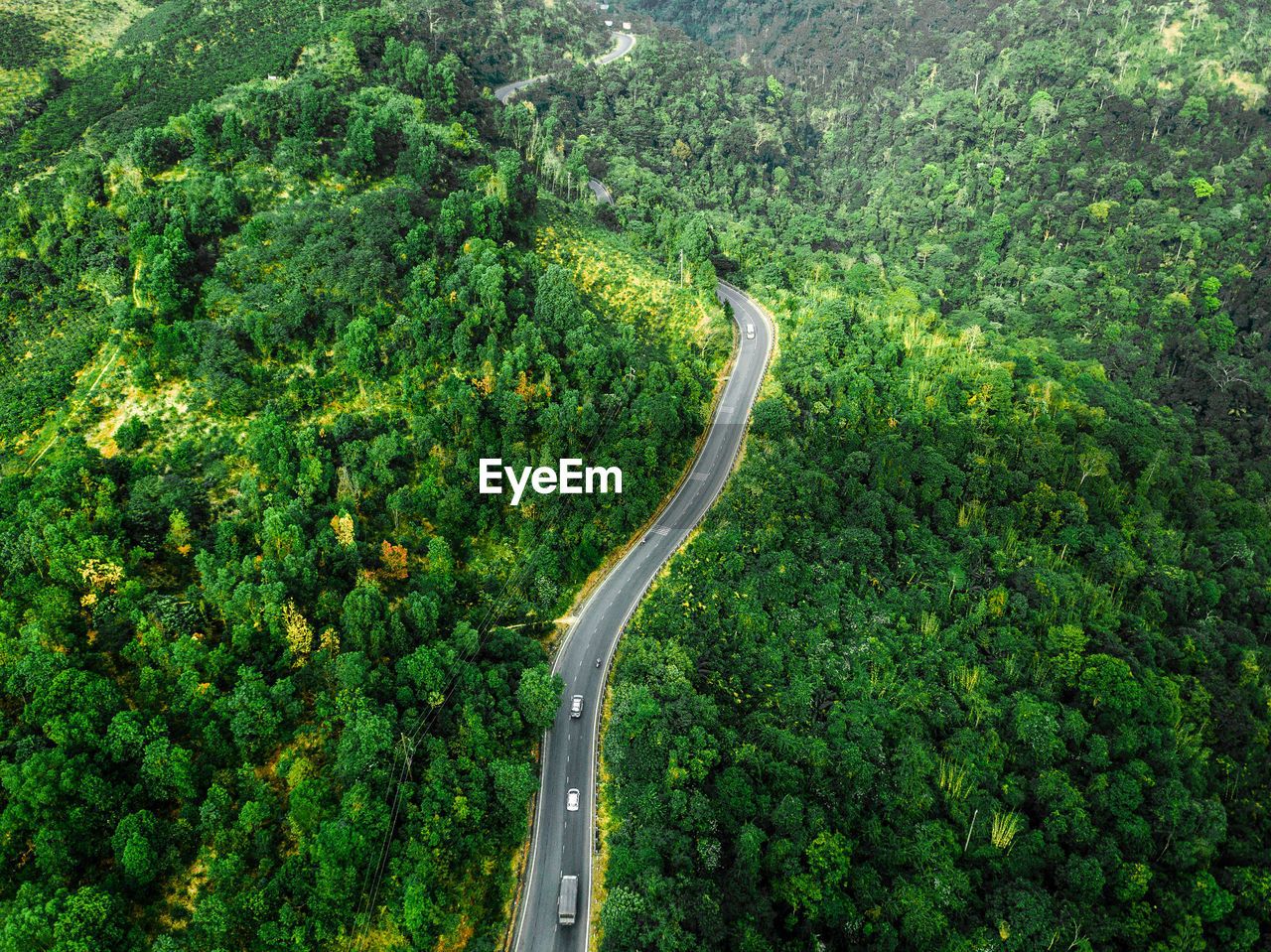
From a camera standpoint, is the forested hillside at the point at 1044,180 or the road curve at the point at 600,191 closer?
the forested hillside at the point at 1044,180

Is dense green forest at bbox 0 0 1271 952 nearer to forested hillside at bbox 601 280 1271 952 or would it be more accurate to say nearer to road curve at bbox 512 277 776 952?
forested hillside at bbox 601 280 1271 952

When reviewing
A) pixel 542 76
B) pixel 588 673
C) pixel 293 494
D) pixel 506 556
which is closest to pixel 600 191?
pixel 542 76

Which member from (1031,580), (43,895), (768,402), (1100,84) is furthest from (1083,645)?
(1100,84)

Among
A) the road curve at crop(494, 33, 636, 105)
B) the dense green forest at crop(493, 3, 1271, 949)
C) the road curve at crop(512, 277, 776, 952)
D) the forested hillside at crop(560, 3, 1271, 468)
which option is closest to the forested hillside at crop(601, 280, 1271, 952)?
the dense green forest at crop(493, 3, 1271, 949)

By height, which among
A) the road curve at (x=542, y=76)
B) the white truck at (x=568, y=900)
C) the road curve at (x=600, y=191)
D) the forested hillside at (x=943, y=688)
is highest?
the road curve at (x=542, y=76)

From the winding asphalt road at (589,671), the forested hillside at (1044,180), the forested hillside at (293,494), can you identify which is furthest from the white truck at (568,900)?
the forested hillside at (1044,180)

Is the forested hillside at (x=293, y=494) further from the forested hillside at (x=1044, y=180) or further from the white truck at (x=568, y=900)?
the forested hillside at (x=1044, y=180)
